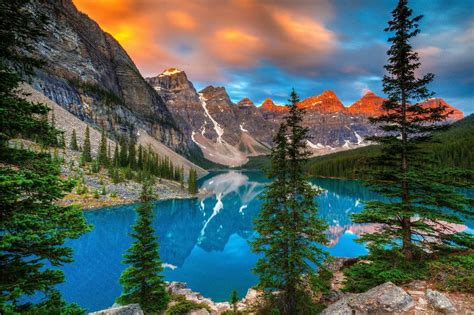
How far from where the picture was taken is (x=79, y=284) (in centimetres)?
2620

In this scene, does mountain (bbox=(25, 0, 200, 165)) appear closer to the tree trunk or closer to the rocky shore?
the tree trunk

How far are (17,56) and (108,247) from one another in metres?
38.6

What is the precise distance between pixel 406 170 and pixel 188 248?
124 ft

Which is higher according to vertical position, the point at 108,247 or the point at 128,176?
the point at 128,176

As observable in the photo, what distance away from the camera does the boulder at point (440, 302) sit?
31.0 feet

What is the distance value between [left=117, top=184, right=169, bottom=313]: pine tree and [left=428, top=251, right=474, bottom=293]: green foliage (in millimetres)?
15136

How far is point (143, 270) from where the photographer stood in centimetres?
1617

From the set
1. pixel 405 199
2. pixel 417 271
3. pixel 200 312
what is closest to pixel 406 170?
pixel 405 199

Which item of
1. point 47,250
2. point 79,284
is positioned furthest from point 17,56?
point 79,284

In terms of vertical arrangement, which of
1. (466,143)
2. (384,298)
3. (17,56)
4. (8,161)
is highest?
(466,143)

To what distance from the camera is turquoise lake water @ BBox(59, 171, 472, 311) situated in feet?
85.6

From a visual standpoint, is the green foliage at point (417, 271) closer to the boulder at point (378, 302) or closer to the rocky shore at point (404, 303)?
the rocky shore at point (404, 303)

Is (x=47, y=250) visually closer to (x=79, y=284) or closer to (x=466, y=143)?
(x=79, y=284)

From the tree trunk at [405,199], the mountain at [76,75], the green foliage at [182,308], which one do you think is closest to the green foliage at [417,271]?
the tree trunk at [405,199]
